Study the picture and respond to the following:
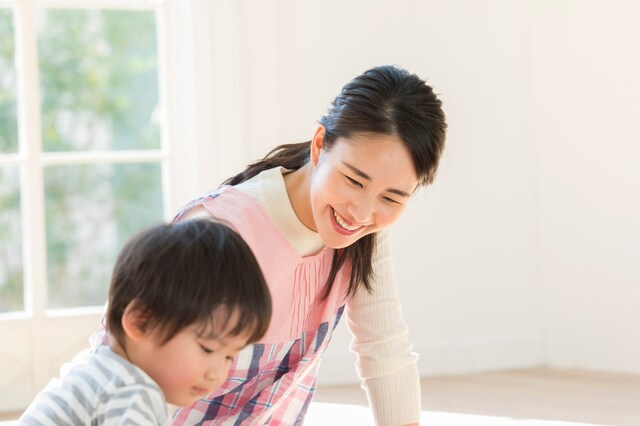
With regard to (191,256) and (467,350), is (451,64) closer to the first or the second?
(467,350)

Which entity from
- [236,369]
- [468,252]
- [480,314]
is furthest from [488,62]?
[236,369]

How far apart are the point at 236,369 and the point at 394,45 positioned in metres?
1.78

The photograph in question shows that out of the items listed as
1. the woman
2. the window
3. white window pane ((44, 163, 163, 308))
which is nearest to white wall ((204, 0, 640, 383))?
the window

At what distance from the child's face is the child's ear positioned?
0.01 metres

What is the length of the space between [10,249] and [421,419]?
2551 millimetres

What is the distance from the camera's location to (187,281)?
4.44ft

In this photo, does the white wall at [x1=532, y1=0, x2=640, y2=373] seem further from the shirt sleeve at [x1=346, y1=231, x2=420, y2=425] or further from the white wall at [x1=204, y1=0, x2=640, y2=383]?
the shirt sleeve at [x1=346, y1=231, x2=420, y2=425]

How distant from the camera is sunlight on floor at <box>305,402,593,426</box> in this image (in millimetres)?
2727

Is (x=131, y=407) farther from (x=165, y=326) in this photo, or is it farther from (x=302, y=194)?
(x=302, y=194)

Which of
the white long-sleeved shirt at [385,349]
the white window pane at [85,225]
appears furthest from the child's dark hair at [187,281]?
the white window pane at [85,225]

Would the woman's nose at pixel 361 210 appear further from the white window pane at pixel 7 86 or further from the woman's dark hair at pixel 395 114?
the white window pane at pixel 7 86

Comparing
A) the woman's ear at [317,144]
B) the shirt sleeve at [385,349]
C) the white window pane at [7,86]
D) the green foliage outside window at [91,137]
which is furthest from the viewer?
the white window pane at [7,86]

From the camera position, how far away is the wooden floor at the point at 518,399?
2.76m

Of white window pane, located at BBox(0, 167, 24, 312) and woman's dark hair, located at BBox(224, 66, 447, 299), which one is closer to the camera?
woman's dark hair, located at BBox(224, 66, 447, 299)
